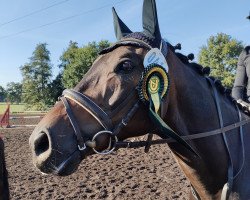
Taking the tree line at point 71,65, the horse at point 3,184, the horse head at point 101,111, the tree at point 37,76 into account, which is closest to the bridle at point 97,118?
the horse head at point 101,111

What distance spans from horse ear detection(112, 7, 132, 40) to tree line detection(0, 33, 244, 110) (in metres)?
55.4

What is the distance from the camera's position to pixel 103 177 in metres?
9.34

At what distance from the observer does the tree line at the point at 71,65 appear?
199 feet

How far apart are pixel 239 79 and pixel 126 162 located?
770cm

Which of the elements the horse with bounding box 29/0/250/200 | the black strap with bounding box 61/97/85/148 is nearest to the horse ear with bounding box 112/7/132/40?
the horse with bounding box 29/0/250/200

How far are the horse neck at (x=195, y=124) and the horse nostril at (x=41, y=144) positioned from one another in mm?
992

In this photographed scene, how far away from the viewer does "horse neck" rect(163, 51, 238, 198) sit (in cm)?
277

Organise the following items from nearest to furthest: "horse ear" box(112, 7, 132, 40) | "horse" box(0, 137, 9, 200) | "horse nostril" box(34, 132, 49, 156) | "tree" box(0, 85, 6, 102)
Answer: "horse nostril" box(34, 132, 49, 156)
"horse ear" box(112, 7, 132, 40)
"horse" box(0, 137, 9, 200)
"tree" box(0, 85, 6, 102)

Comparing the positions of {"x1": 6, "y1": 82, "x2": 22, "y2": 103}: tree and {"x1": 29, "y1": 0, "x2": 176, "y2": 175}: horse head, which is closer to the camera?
{"x1": 29, "y1": 0, "x2": 176, "y2": 175}: horse head

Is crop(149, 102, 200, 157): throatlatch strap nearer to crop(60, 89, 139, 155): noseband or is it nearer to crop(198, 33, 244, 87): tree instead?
crop(60, 89, 139, 155): noseband

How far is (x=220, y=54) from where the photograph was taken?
61.0m

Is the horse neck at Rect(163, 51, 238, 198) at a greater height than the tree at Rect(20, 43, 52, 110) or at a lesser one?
lesser

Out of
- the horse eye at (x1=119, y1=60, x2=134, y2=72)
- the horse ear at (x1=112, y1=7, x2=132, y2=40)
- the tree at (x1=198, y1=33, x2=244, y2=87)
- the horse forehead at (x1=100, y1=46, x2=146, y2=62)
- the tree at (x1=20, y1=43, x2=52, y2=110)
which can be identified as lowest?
the horse eye at (x1=119, y1=60, x2=134, y2=72)

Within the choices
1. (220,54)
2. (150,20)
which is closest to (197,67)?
(150,20)
